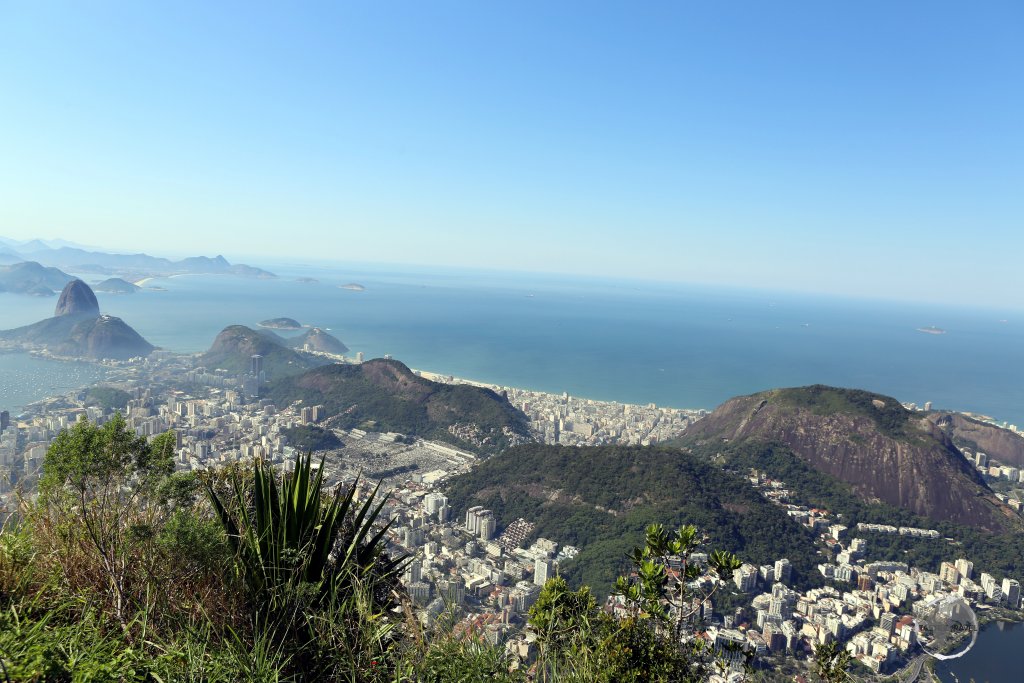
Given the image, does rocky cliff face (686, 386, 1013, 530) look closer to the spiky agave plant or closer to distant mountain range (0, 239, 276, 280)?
the spiky agave plant

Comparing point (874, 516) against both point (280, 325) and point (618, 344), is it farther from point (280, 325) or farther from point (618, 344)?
point (280, 325)

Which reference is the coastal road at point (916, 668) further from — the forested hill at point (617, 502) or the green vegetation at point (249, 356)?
the green vegetation at point (249, 356)

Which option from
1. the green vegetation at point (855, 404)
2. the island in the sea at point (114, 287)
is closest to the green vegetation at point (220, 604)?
the green vegetation at point (855, 404)

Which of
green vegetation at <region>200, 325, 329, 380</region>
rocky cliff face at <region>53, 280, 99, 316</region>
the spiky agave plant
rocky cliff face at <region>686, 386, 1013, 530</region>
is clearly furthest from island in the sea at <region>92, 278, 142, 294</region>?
the spiky agave plant

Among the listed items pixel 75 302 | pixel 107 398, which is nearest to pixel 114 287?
pixel 75 302

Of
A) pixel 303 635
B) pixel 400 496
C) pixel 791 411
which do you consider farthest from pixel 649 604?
pixel 791 411
